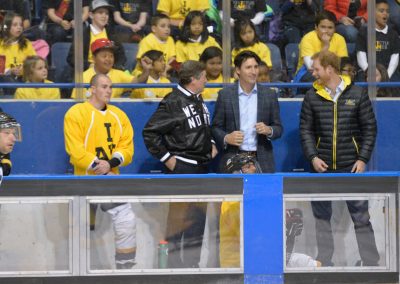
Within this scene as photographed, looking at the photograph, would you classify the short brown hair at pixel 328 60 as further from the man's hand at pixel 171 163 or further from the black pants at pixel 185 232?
A: the black pants at pixel 185 232

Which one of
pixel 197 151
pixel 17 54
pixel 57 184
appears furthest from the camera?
pixel 17 54

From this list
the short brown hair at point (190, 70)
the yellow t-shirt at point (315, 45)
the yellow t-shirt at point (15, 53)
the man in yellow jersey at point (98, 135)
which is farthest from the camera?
the yellow t-shirt at point (315, 45)

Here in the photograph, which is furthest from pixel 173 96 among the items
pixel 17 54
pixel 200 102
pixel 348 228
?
pixel 348 228

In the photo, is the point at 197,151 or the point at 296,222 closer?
the point at 296,222

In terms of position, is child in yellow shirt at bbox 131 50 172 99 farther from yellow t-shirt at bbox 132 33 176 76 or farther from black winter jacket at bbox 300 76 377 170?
black winter jacket at bbox 300 76 377 170

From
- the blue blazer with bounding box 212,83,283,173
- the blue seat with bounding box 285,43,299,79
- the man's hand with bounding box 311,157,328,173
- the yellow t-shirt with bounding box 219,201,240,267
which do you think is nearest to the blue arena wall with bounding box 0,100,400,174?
the blue seat with bounding box 285,43,299,79

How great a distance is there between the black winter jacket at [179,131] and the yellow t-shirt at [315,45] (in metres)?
1.51

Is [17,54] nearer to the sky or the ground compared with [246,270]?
nearer to the sky

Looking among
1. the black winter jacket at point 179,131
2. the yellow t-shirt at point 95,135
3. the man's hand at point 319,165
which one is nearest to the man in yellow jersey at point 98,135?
the yellow t-shirt at point 95,135

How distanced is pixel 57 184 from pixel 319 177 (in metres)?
2.18

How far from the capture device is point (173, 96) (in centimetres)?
980

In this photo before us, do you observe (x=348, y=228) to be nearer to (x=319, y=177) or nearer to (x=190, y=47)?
(x=319, y=177)

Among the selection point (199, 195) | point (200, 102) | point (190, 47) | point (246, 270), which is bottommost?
point (246, 270)

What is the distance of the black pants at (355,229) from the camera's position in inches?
322
